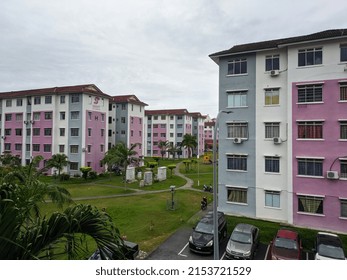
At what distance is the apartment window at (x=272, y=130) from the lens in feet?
59.4

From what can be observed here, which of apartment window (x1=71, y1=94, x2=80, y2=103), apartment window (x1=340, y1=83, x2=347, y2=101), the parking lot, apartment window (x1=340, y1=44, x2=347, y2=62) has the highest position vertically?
apartment window (x1=71, y1=94, x2=80, y2=103)

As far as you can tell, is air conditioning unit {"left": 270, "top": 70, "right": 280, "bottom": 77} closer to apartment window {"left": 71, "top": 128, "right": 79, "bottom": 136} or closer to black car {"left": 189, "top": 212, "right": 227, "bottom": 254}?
black car {"left": 189, "top": 212, "right": 227, "bottom": 254}

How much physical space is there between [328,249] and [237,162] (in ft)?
29.4

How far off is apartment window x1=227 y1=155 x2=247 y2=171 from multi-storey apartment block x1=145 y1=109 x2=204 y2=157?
47.5m

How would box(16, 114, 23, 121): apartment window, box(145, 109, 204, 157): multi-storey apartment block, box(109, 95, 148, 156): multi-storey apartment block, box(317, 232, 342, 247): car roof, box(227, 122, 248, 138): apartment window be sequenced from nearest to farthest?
1. box(317, 232, 342, 247): car roof
2. box(227, 122, 248, 138): apartment window
3. box(16, 114, 23, 121): apartment window
4. box(109, 95, 148, 156): multi-storey apartment block
5. box(145, 109, 204, 157): multi-storey apartment block

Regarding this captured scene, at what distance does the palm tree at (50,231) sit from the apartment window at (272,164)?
1674 centimetres

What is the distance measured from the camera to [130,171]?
33.5m

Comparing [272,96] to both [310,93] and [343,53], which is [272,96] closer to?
[310,93]

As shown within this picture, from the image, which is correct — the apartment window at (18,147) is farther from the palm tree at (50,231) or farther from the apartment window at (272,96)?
the palm tree at (50,231)

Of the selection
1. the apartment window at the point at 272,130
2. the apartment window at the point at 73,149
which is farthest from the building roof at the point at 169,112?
the apartment window at the point at 272,130

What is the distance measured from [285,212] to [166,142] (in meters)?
49.2

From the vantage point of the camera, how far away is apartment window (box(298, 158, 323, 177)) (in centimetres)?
1659

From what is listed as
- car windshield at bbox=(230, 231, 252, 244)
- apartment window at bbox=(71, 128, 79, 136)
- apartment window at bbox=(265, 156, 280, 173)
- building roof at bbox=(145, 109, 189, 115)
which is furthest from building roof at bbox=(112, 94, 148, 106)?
car windshield at bbox=(230, 231, 252, 244)
